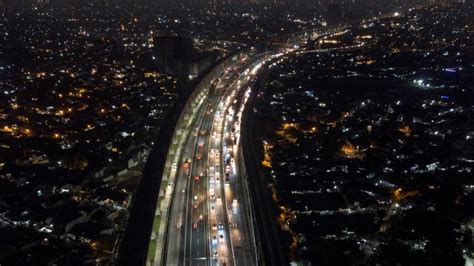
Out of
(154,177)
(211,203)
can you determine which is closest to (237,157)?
(211,203)

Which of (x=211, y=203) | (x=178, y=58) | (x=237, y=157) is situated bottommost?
(x=211, y=203)

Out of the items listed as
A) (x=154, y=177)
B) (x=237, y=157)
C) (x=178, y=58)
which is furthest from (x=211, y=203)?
(x=178, y=58)

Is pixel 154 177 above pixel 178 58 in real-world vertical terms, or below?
below

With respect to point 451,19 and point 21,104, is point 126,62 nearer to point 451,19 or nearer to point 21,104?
point 21,104

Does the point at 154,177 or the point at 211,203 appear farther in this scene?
the point at 154,177

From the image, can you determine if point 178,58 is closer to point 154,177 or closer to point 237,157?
point 237,157

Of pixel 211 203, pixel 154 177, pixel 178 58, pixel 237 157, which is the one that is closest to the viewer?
pixel 211 203

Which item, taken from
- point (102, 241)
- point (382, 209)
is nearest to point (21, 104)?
point (102, 241)

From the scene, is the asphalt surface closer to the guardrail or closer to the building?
the guardrail

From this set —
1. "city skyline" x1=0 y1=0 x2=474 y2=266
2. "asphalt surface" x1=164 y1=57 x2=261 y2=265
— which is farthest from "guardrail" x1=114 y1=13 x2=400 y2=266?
"asphalt surface" x1=164 y1=57 x2=261 y2=265

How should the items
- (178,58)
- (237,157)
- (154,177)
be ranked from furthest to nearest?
(178,58) < (237,157) < (154,177)

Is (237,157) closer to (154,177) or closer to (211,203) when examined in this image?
(211,203)

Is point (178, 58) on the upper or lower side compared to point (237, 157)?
upper
